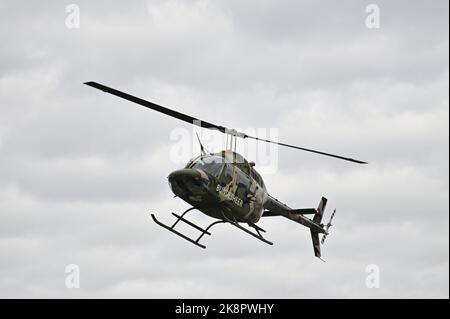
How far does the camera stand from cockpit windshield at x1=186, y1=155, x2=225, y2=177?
32.6 m

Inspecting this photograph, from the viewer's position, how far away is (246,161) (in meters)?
35.3

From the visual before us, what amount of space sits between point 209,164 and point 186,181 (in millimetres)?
1687

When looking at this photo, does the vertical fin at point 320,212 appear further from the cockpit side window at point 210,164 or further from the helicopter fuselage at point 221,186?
the cockpit side window at point 210,164

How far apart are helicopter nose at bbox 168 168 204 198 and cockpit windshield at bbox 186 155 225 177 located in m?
0.79

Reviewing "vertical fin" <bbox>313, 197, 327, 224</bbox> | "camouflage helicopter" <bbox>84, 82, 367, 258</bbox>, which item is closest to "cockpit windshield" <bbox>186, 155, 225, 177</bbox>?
"camouflage helicopter" <bbox>84, 82, 367, 258</bbox>

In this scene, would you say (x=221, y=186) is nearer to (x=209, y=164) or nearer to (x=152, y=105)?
(x=209, y=164)

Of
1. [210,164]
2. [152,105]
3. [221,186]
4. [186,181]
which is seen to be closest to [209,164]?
[210,164]

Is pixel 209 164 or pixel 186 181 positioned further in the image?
pixel 209 164

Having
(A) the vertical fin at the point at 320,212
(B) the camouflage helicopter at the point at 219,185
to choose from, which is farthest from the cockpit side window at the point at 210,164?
(A) the vertical fin at the point at 320,212

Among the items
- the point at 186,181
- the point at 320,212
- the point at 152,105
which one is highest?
the point at 152,105

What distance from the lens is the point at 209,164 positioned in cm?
3284
